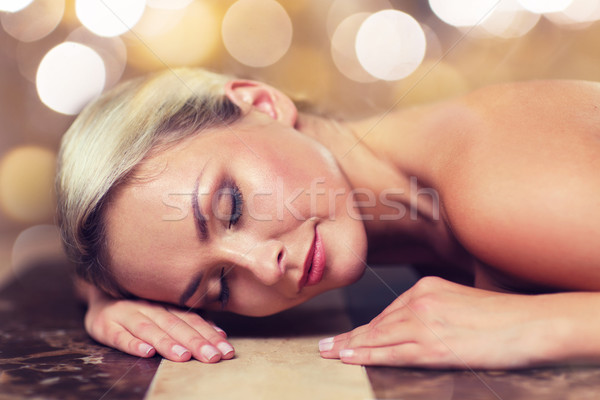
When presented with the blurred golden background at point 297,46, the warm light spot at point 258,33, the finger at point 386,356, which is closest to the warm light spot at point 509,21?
the blurred golden background at point 297,46

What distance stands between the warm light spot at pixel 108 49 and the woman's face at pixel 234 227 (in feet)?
4.17

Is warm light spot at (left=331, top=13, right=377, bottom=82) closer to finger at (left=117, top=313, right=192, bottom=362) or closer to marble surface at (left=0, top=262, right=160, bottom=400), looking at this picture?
marble surface at (left=0, top=262, right=160, bottom=400)

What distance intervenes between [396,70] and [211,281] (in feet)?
4.57

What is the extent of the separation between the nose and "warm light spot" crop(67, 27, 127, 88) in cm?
142

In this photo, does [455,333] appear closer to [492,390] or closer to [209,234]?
[492,390]

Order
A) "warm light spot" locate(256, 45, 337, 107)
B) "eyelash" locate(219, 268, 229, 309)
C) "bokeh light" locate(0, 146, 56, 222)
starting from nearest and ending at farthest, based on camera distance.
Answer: "eyelash" locate(219, 268, 229, 309) → "warm light spot" locate(256, 45, 337, 107) → "bokeh light" locate(0, 146, 56, 222)

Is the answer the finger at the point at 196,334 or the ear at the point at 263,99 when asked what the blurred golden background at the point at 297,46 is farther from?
the finger at the point at 196,334

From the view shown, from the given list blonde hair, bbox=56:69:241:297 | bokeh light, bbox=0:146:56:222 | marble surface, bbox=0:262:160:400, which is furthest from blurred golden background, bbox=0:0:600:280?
blonde hair, bbox=56:69:241:297

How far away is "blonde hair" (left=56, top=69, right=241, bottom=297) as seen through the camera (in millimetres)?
838

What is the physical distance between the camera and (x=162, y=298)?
2.89 ft

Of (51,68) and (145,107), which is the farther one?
(51,68)

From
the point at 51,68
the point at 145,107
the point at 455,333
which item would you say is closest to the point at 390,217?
the point at 455,333

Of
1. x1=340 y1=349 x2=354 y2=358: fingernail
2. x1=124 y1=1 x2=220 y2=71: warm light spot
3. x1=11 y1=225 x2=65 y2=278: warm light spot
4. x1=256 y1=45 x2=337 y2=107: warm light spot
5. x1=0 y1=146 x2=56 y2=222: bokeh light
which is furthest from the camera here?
x1=0 y1=146 x2=56 y2=222: bokeh light

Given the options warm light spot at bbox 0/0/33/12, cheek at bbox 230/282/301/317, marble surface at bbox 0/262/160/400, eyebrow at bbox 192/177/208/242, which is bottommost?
marble surface at bbox 0/262/160/400
